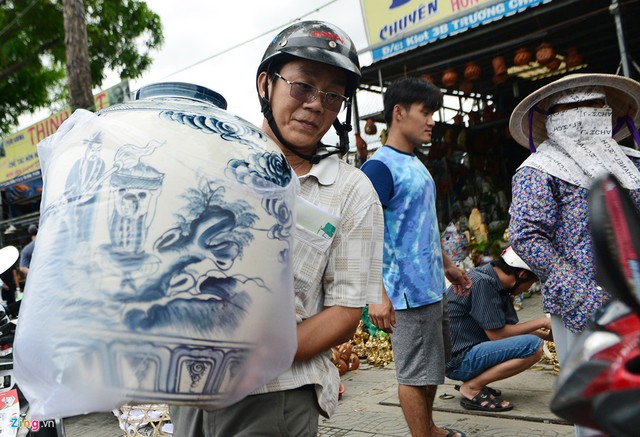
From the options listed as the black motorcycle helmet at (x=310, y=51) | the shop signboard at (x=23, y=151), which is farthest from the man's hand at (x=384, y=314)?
the shop signboard at (x=23, y=151)

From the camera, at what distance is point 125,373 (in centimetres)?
94

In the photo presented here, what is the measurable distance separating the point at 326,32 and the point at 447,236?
7121 mm

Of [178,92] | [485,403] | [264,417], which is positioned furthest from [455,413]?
[178,92]

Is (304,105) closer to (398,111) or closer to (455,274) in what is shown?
(398,111)

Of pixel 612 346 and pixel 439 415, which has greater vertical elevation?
pixel 612 346

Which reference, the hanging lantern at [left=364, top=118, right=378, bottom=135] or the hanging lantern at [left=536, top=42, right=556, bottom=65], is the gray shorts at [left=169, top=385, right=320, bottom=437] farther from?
the hanging lantern at [left=364, top=118, right=378, bottom=135]

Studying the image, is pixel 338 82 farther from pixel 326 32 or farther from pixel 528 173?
pixel 528 173

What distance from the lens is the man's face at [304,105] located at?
1.56 meters

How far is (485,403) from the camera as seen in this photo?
392 centimetres

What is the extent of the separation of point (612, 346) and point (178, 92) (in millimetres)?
1005

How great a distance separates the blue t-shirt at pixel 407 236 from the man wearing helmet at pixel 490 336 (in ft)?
3.45

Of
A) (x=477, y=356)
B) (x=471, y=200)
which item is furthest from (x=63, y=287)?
(x=471, y=200)

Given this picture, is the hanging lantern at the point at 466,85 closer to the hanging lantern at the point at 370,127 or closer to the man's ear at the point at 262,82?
the hanging lantern at the point at 370,127

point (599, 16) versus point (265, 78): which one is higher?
point (599, 16)
